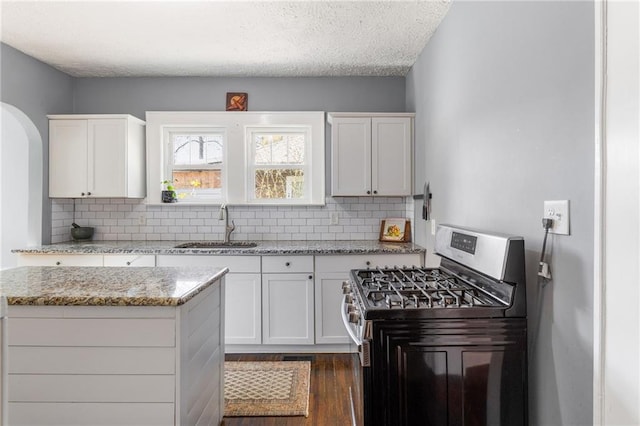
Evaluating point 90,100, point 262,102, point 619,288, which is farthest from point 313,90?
point 619,288

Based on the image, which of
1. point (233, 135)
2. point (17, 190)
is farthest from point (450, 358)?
point (17, 190)

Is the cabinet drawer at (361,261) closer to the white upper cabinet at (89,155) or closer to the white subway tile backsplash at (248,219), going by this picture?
the white subway tile backsplash at (248,219)

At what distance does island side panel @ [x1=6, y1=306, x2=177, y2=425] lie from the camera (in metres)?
1.55

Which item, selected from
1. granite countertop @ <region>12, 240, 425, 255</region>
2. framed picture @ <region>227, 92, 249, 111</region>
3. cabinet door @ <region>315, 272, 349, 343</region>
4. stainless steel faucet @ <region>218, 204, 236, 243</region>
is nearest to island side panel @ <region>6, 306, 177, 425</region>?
granite countertop @ <region>12, 240, 425, 255</region>

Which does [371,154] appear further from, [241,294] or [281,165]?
[241,294]

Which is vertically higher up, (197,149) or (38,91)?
(38,91)

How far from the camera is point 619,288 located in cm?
109

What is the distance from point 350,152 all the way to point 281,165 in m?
0.75

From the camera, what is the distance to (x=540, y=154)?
1478 millimetres

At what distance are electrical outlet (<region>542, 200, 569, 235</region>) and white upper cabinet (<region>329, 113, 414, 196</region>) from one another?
2180 millimetres

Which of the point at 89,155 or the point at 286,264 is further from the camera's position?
the point at 89,155

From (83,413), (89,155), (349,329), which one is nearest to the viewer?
(83,413)

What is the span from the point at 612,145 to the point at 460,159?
1.26 m

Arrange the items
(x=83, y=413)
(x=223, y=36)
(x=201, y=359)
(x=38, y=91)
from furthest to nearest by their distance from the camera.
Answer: (x=38, y=91), (x=223, y=36), (x=201, y=359), (x=83, y=413)
